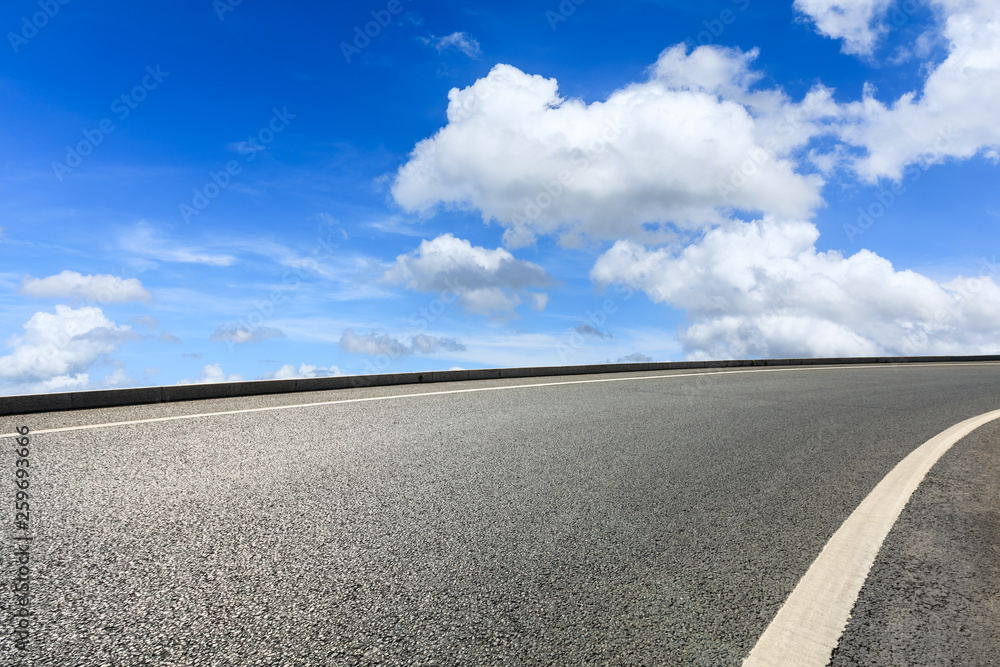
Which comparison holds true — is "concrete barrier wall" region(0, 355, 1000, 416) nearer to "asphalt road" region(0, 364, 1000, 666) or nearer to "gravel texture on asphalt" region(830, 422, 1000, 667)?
"asphalt road" region(0, 364, 1000, 666)

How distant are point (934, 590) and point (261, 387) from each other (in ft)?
33.2

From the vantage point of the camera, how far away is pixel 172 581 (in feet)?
9.80

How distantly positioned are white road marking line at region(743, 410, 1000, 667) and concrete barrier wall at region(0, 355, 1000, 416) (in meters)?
9.29

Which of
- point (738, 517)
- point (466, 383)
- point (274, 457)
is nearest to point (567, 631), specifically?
point (738, 517)

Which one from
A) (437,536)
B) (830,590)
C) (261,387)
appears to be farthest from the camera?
(261,387)

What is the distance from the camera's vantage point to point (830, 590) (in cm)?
307

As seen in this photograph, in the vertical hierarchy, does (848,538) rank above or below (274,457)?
below

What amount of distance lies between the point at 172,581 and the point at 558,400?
24.4 ft

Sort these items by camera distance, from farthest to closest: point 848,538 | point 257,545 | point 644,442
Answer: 1. point 644,442
2. point 848,538
3. point 257,545

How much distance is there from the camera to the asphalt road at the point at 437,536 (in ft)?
8.22

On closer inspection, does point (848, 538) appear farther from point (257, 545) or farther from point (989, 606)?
point (257, 545)

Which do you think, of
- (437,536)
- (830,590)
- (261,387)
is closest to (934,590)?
(830,590)

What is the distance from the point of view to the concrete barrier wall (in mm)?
8766

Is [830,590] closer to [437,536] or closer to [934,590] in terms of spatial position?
[934,590]
